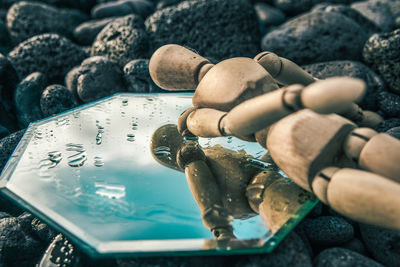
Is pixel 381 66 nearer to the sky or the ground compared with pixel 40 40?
nearer to the ground

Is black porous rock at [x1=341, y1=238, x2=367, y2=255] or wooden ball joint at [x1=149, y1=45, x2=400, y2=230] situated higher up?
wooden ball joint at [x1=149, y1=45, x2=400, y2=230]

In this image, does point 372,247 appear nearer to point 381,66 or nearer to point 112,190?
point 112,190

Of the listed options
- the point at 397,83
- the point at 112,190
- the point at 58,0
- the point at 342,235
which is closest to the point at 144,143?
the point at 112,190

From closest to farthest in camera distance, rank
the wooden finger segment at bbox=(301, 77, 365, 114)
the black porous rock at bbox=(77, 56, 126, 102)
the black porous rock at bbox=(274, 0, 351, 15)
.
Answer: the wooden finger segment at bbox=(301, 77, 365, 114), the black porous rock at bbox=(77, 56, 126, 102), the black porous rock at bbox=(274, 0, 351, 15)

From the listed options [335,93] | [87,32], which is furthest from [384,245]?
[87,32]

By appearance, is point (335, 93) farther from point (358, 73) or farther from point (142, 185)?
point (358, 73)

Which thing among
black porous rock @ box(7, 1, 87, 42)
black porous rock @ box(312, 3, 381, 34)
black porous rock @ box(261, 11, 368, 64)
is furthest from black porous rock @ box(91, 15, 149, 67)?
black porous rock @ box(312, 3, 381, 34)

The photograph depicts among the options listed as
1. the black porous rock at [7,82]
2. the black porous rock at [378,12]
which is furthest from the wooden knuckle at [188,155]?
the black porous rock at [378,12]

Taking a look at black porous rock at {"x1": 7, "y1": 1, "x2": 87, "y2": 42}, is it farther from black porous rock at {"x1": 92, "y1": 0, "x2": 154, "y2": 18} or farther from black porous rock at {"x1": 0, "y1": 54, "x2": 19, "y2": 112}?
black porous rock at {"x1": 0, "y1": 54, "x2": 19, "y2": 112}
